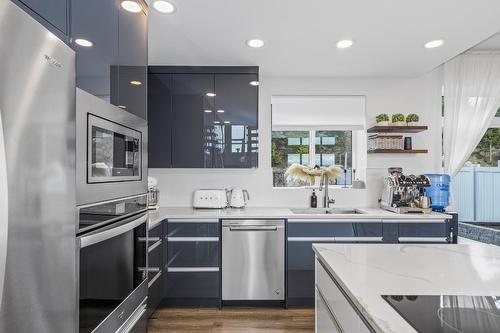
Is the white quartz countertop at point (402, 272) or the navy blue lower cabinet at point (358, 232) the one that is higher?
the white quartz countertop at point (402, 272)

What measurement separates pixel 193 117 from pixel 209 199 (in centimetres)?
88

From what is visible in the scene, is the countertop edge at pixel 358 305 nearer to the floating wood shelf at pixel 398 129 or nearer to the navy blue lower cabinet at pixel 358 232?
the navy blue lower cabinet at pixel 358 232

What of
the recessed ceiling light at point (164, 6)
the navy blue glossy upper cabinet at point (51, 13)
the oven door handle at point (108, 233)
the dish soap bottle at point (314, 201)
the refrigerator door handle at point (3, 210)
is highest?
the recessed ceiling light at point (164, 6)

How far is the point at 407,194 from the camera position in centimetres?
302

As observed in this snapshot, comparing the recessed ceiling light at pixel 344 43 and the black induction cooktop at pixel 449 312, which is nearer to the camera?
the black induction cooktop at pixel 449 312

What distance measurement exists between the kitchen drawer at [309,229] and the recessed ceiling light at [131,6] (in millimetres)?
2067

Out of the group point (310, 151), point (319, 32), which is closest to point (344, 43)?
point (319, 32)

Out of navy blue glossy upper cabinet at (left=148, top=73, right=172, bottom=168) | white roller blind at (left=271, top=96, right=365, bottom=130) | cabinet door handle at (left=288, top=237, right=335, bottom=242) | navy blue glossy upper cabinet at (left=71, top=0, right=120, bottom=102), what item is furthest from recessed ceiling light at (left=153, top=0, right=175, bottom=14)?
cabinet door handle at (left=288, top=237, right=335, bottom=242)

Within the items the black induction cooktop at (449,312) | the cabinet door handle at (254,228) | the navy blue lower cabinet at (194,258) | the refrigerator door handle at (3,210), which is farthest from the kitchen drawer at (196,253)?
the refrigerator door handle at (3,210)

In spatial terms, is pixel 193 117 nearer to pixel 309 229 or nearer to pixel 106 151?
pixel 309 229

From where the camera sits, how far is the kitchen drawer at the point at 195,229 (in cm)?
273

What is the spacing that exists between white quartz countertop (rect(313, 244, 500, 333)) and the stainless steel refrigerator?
36.7 inches

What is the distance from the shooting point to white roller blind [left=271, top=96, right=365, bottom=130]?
3438 mm

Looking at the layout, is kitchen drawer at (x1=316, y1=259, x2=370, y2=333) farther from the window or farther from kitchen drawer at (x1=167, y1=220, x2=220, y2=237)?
the window
